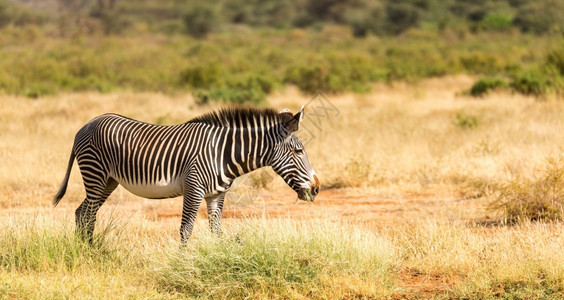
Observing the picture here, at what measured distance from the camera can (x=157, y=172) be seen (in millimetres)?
6734

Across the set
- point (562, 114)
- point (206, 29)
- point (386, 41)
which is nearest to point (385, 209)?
point (562, 114)

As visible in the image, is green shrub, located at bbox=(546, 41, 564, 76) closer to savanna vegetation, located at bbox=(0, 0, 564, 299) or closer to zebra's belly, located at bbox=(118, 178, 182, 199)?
savanna vegetation, located at bbox=(0, 0, 564, 299)

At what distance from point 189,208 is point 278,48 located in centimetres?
3796

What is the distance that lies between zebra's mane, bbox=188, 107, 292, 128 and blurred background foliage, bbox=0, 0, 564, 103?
43.5 ft

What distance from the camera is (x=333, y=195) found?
1116cm

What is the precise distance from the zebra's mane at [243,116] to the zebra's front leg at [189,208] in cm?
74

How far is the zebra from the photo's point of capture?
6.58 m

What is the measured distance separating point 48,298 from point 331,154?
793cm

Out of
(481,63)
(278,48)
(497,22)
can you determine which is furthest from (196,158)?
(497,22)

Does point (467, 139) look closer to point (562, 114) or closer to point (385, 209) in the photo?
point (562, 114)

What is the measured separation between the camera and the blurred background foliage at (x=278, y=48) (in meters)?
24.1

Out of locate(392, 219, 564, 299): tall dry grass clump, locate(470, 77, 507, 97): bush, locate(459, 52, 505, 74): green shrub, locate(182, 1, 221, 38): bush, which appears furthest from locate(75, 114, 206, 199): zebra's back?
locate(182, 1, 221, 38): bush

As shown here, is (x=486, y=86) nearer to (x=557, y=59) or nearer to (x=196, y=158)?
(x=557, y=59)

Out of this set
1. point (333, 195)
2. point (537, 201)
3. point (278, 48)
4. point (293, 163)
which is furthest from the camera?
point (278, 48)
